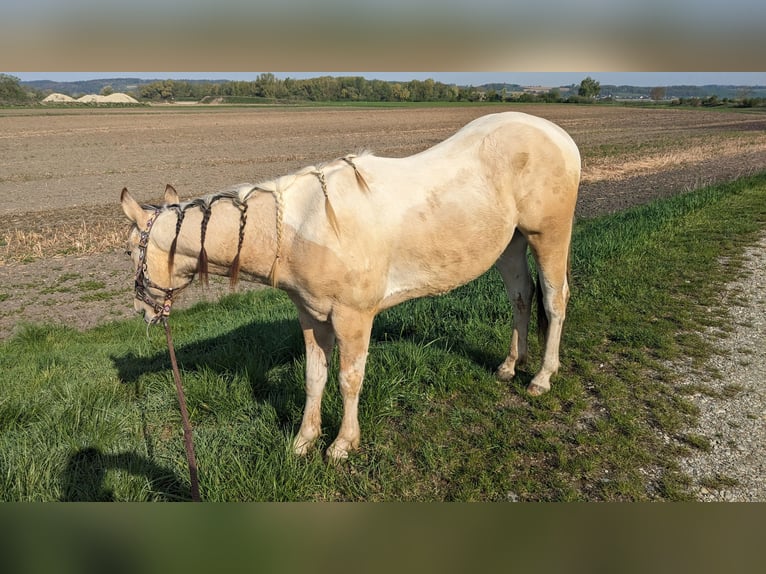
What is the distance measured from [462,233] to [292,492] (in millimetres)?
2136

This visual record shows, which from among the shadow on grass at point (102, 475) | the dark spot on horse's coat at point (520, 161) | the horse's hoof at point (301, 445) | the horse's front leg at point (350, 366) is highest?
the dark spot on horse's coat at point (520, 161)

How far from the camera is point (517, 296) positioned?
506cm

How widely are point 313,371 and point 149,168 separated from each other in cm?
3049

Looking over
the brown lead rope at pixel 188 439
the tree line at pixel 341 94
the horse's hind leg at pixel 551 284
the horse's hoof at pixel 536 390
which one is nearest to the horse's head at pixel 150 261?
the brown lead rope at pixel 188 439

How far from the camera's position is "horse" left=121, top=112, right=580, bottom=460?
3.16m

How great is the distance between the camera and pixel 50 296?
32.4 feet

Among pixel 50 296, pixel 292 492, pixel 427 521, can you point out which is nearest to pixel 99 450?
pixel 292 492

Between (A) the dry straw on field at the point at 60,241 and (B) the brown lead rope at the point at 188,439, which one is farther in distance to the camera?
(A) the dry straw on field at the point at 60,241

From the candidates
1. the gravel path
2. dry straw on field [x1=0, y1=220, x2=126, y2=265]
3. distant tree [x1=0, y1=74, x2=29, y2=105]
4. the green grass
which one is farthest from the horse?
distant tree [x1=0, y1=74, x2=29, y2=105]

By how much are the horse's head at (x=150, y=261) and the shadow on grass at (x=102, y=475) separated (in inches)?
42.6

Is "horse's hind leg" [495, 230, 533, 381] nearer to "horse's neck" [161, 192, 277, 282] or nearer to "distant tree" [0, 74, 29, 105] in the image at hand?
"horse's neck" [161, 192, 277, 282]

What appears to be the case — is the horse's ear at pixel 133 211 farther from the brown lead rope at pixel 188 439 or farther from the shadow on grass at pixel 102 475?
the shadow on grass at pixel 102 475

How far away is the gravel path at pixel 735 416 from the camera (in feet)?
11.5

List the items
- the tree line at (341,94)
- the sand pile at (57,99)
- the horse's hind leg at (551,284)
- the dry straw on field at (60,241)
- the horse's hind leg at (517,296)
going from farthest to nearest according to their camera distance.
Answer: the sand pile at (57,99) → the tree line at (341,94) → the dry straw on field at (60,241) → the horse's hind leg at (517,296) → the horse's hind leg at (551,284)
